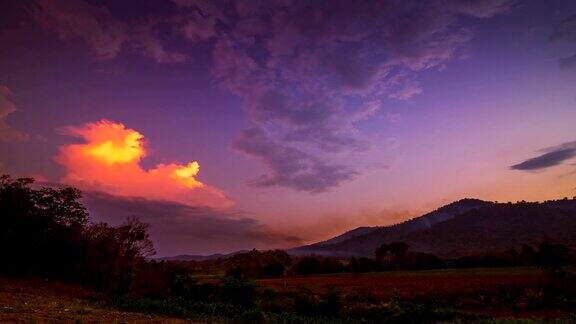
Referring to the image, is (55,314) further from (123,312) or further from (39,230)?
(39,230)

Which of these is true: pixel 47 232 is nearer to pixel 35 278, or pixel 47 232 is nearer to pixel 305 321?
pixel 35 278

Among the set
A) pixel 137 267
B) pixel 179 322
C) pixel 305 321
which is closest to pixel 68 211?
pixel 137 267

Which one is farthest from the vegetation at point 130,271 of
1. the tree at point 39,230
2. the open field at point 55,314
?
the open field at point 55,314

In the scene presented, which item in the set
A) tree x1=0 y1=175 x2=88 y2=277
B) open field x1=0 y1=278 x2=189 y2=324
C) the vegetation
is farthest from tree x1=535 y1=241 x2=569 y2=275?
tree x1=0 y1=175 x2=88 y2=277

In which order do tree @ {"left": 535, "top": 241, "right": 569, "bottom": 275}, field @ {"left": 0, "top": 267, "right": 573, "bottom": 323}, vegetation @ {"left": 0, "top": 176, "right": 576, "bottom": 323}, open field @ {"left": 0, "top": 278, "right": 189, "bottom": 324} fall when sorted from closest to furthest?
open field @ {"left": 0, "top": 278, "right": 189, "bottom": 324}, field @ {"left": 0, "top": 267, "right": 573, "bottom": 323}, vegetation @ {"left": 0, "top": 176, "right": 576, "bottom": 323}, tree @ {"left": 535, "top": 241, "right": 569, "bottom": 275}

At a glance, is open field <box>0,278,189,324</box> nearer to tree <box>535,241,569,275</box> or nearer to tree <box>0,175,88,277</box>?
tree <box>0,175,88,277</box>

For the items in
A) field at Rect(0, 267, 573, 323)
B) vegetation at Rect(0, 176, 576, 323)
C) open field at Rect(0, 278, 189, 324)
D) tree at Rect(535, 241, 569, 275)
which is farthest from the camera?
tree at Rect(535, 241, 569, 275)

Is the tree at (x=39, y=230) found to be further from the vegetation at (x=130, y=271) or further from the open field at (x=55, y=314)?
the open field at (x=55, y=314)

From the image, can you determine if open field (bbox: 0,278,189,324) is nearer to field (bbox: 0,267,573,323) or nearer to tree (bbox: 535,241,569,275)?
field (bbox: 0,267,573,323)

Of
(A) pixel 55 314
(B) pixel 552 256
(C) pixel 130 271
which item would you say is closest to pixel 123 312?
(A) pixel 55 314

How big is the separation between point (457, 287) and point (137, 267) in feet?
114

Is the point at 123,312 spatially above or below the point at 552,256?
below

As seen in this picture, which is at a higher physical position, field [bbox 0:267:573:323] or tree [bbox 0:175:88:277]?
tree [bbox 0:175:88:277]

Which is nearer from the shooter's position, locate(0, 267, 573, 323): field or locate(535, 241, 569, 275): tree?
locate(0, 267, 573, 323): field
